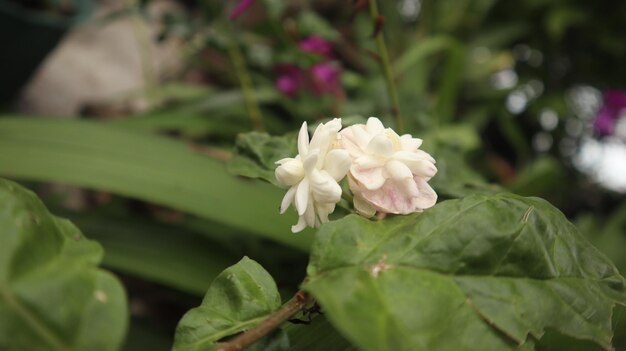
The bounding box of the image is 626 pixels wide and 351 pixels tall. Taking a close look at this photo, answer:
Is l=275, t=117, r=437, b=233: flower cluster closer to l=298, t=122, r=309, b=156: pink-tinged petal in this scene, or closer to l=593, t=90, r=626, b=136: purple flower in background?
l=298, t=122, r=309, b=156: pink-tinged petal

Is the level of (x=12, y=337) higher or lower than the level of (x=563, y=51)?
lower

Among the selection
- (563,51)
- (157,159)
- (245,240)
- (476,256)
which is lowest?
(245,240)

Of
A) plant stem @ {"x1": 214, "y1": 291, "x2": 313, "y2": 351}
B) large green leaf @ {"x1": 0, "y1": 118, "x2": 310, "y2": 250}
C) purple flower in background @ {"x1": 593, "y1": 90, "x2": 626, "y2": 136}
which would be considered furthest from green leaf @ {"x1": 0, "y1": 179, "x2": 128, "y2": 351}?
purple flower in background @ {"x1": 593, "y1": 90, "x2": 626, "y2": 136}

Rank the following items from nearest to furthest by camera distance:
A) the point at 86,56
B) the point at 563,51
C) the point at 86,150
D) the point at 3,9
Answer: the point at 86,150, the point at 3,9, the point at 86,56, the point at 563,51

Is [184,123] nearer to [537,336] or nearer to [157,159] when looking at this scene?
[157,159]

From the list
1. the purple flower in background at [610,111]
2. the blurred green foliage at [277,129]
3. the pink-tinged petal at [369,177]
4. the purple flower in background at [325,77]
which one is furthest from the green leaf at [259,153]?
the purple flower in background at [610,111]

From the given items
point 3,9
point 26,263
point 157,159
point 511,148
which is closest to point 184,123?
point 157,159

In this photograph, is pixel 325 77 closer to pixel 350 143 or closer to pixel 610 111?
pixel 350 143

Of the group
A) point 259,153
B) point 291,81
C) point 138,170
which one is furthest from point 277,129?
point 259,153

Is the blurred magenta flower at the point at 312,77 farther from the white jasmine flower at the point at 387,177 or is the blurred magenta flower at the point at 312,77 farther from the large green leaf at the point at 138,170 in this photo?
the white jasmine flower at the point at 387,177

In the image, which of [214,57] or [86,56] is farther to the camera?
[214,57]
